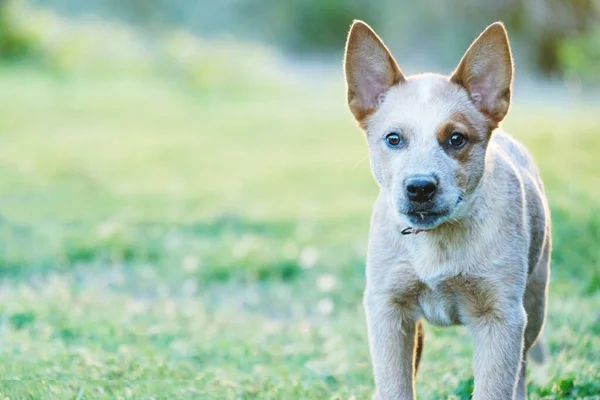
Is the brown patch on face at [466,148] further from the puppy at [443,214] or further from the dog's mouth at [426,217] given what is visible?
the dog's mouth at [426,217]

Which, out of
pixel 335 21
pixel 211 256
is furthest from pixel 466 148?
pixel 335 21

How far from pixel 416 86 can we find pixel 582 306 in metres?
3.30

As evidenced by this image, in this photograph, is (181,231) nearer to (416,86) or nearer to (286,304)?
(286,304)

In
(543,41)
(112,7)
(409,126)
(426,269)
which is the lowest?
(112,7)

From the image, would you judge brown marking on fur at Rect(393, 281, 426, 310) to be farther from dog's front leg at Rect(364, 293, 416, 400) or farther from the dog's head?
the dog's head

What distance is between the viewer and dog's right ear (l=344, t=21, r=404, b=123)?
183 inches

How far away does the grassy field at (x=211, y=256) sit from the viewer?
5516 millimetres

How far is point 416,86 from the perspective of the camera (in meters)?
4.54

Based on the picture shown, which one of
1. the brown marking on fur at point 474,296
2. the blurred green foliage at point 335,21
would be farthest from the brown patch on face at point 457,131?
the blurred green foliage at point 335,21

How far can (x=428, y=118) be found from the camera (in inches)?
172

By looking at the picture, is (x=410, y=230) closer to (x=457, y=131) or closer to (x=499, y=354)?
(x=457, y=131)

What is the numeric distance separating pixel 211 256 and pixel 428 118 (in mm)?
5125

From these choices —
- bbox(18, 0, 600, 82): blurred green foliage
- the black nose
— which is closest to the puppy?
the black nose

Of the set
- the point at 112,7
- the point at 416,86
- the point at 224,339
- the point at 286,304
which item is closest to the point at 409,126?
the point at 416,86
